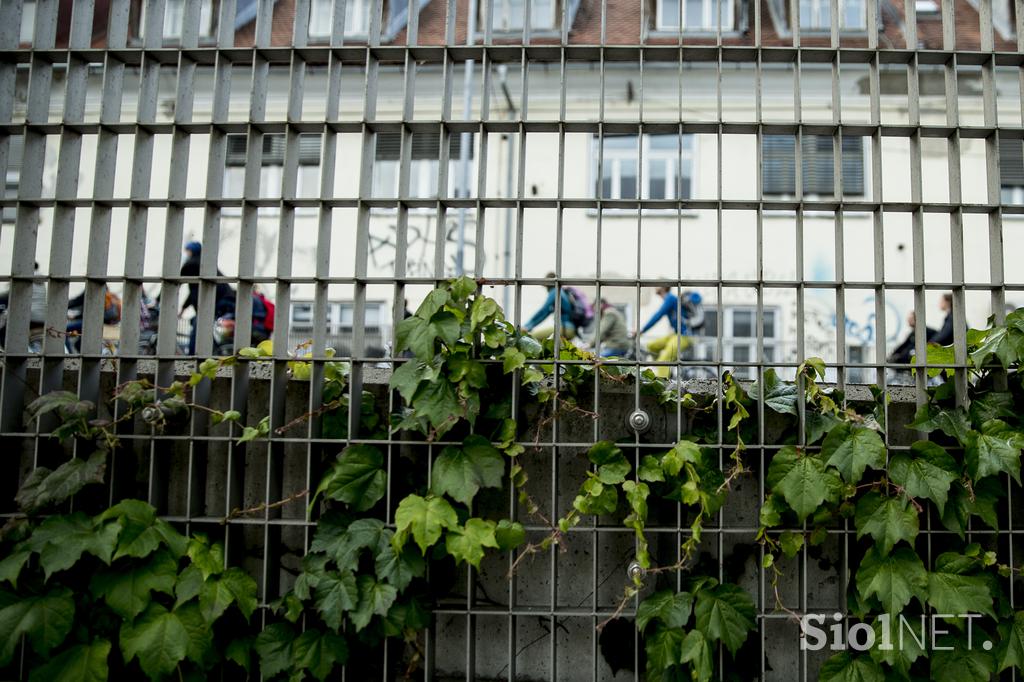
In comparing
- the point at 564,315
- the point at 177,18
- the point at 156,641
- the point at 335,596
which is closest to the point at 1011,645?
the point at 335,596

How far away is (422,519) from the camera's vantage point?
3160 mm

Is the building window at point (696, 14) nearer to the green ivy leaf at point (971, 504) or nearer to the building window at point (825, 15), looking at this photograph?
the building window at point (825, 15)

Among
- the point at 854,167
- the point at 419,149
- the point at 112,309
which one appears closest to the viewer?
the point at 112,309

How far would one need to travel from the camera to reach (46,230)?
51.5 feet

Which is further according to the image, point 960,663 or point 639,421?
point 639,421

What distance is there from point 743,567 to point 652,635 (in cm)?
49

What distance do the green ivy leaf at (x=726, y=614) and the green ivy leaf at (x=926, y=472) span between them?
2.40ft

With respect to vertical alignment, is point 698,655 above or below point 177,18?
below

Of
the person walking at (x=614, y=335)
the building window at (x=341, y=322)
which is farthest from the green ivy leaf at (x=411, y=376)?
the building window at (x=341, y=322)

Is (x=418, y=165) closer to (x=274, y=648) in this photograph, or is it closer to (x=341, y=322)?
(x=341, y=322)

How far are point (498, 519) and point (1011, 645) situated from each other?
198 cm

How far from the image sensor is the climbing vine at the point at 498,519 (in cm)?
318

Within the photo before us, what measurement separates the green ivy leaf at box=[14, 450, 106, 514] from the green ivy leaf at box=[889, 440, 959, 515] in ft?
10.0

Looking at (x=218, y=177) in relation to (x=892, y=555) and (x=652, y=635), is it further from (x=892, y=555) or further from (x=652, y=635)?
(x=892, y=555)
